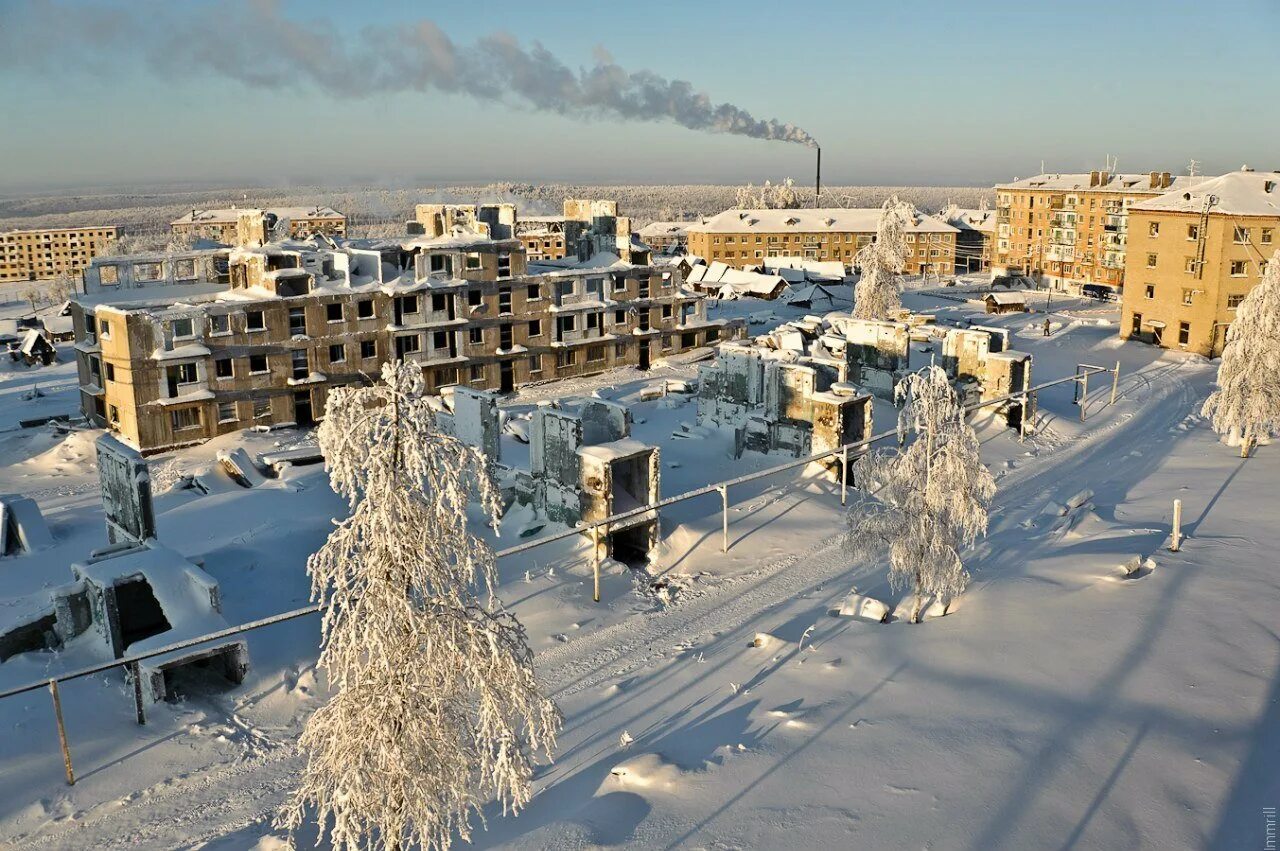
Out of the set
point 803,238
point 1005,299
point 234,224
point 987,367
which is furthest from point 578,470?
point 234,224

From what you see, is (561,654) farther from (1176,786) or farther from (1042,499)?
(1042,499)

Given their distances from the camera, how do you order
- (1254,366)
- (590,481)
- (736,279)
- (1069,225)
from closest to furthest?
1. (590,481)
2. (1254,366)
3. (736,279)
4. (1069,225)

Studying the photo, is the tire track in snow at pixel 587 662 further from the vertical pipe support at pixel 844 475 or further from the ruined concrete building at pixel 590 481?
the ruined concrete building at pixel 590 481

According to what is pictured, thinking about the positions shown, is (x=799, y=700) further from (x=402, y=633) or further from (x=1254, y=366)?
(x=1254, y=366)

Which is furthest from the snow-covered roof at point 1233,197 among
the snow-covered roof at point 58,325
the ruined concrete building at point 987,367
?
the snow-covered roof at point 58,325

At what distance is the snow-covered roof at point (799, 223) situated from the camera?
5138 inches

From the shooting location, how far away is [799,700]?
19.9 metres

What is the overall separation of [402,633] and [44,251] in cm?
22048

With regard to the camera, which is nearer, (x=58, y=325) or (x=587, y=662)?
(x=587, y=662)

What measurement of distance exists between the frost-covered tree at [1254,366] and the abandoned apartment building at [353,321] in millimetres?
35027

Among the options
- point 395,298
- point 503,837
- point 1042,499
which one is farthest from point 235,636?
point 395,298

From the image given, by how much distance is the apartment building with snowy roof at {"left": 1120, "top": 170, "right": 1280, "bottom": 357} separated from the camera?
62.5 meters

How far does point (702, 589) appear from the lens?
26719 millimetres

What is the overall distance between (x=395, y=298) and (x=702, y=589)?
106 ft
